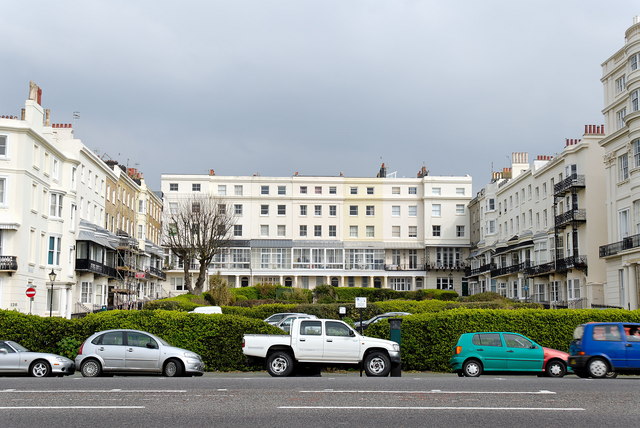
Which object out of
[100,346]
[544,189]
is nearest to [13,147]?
[100,346]

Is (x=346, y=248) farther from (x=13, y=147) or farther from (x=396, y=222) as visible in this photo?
(x=13, y=147)

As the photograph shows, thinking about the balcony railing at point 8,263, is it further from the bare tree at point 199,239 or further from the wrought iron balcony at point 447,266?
the wrought iron balcony at point 447,266

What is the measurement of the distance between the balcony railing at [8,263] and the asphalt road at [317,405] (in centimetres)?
2867

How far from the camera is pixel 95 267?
56469 millimetres

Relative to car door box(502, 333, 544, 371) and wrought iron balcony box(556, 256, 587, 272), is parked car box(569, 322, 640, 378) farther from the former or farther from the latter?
wrought iron balcony box(556, 256, 587, 272)

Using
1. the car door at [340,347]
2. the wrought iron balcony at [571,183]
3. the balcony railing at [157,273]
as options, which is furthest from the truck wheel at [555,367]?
the balcony railing at [157,273]

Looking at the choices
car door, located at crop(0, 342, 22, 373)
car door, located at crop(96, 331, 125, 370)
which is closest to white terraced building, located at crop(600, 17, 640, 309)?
car door, located at crop(96, 331, 125, 370)

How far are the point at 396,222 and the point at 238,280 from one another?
21.1 metres

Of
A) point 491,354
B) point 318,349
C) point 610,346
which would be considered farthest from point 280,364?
point 610,346

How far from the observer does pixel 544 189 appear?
62.8 meters

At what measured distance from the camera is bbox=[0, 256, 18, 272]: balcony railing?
1683 inches

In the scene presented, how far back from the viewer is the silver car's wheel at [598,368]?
2088 centimetres

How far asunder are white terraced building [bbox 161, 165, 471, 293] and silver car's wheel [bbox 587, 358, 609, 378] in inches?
2702

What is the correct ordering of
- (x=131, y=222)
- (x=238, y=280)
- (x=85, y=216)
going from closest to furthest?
(x=85, y=216)
(x=131, y=222)
(x=238, y=280)
